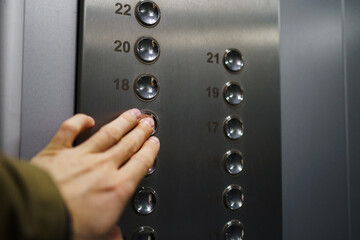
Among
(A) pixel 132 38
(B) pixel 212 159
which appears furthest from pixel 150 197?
(A) pixel 132 38

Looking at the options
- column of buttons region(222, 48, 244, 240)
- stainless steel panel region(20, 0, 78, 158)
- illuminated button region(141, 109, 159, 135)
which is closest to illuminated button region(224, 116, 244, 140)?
column of buttons region(222, 48, 244, 240)

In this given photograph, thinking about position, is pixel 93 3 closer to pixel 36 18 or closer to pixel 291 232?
pixel 36 18

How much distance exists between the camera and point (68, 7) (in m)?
0.42

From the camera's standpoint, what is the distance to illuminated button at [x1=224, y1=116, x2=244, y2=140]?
49cm

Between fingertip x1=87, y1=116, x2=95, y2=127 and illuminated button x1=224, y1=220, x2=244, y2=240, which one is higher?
fingertip x1=87, y1=116, x2=95, y2=127

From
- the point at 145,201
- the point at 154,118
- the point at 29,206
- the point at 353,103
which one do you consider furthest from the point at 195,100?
the point at 353,103

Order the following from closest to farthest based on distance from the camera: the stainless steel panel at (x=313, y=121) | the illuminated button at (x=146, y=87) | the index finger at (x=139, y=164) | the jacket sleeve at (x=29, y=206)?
the jacket sleeve at (x=29, y=206), the index finger at (x=139, y=164), the illuminated button at (x=146, y=87), the stainless steel panel at (x=313, y=121)

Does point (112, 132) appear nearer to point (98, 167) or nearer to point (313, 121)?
point (98, 167)

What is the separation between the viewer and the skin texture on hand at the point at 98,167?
0.27 meters

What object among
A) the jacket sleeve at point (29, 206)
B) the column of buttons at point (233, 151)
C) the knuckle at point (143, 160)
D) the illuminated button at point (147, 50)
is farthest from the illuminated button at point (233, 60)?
the jacket sleeve at point (29, 206)

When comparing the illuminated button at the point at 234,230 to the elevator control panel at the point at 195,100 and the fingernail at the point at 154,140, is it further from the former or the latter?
the fingernail at the point at 154,140

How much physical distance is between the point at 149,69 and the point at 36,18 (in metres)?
0.18

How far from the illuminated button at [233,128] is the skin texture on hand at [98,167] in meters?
0.15

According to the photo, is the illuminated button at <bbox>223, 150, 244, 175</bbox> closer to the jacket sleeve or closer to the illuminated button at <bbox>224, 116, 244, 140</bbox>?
the illuminated button at <bbox>224, 116, 244, 140</bbox>
